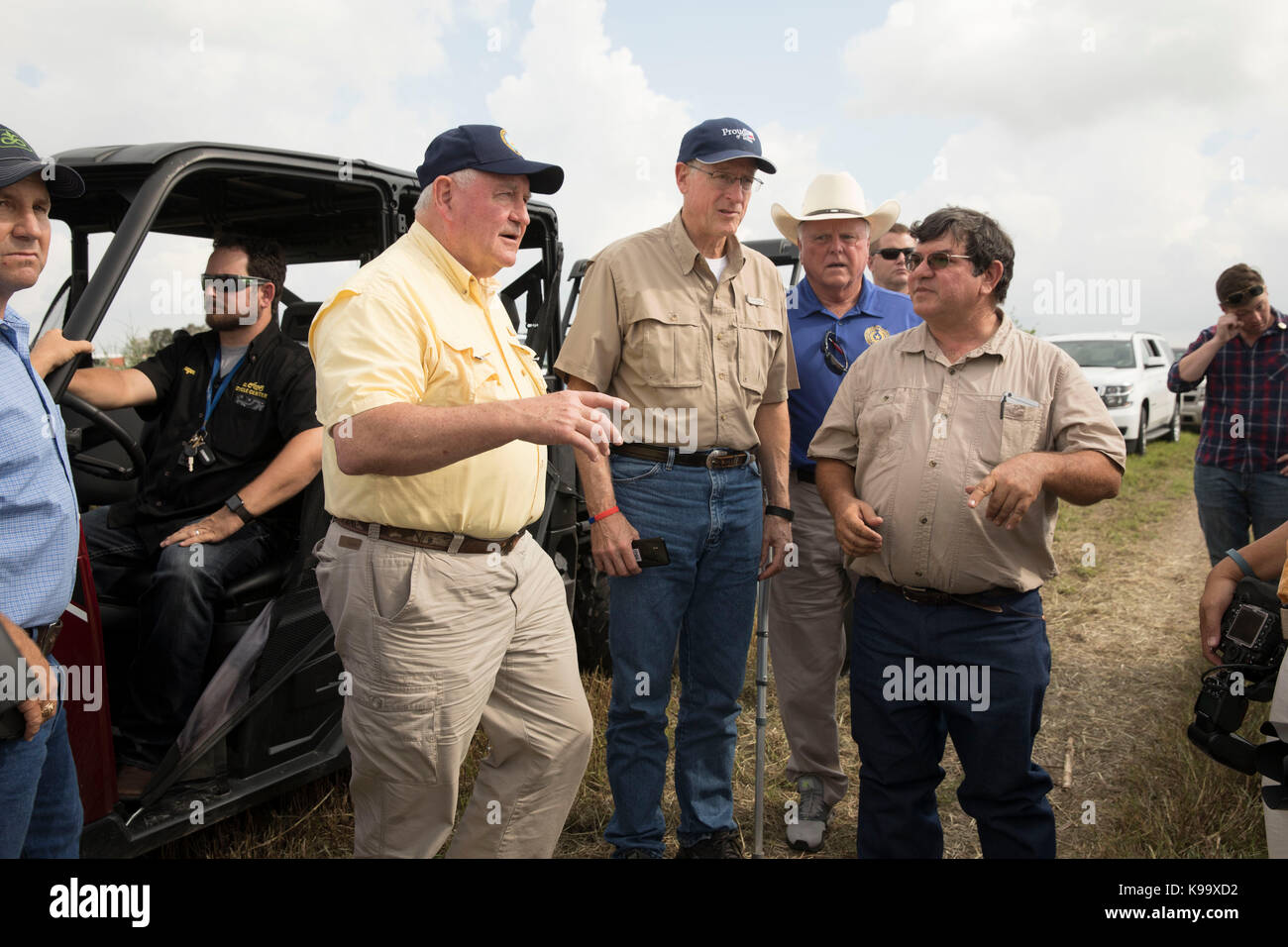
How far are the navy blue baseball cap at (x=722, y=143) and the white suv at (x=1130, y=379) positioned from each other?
10.8 metres

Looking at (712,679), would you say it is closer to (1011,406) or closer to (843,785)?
(843,785)

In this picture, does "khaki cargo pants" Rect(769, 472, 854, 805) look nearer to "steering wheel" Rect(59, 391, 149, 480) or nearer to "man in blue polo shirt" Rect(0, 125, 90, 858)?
"steering wheel" Rect(59, 391, 149, 480)

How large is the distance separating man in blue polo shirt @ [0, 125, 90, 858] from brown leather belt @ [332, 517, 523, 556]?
1.84ft

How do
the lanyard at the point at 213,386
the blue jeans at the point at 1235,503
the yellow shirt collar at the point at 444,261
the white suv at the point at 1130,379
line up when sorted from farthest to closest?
the white suv at the point at 1130,379 → the blue jeans at the point at 1235,503 → the lanyard at the point at 213,386 → the yellow shirt collar at the point at 444,261

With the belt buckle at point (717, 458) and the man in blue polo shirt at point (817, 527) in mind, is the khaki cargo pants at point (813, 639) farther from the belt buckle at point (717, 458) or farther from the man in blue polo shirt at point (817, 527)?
the belt buckle at point (717, 458)

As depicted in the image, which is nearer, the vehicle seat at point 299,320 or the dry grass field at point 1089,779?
the dry grass field at point 1089,779

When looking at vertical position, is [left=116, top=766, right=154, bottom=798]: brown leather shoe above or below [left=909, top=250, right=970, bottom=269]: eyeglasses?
below

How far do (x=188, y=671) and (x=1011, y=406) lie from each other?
243 centimetres

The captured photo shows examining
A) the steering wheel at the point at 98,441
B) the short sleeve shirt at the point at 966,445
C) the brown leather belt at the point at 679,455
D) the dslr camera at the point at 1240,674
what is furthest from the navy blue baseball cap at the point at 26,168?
the dslr camera at the point at 1240,674

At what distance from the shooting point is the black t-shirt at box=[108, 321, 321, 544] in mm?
3197

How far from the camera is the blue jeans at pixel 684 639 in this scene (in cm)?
301

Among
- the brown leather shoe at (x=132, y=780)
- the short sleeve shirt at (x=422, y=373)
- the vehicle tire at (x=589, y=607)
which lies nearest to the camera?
the short sleeve shirt at (x=422, y=373)

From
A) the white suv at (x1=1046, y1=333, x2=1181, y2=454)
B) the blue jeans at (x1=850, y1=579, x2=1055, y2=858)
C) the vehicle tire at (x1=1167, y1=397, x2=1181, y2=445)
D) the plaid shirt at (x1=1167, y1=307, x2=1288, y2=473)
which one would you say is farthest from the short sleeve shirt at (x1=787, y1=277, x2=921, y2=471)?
Answer: the vehicle tire at (x1=1167, y1=397, x2=1181, y2=445)
